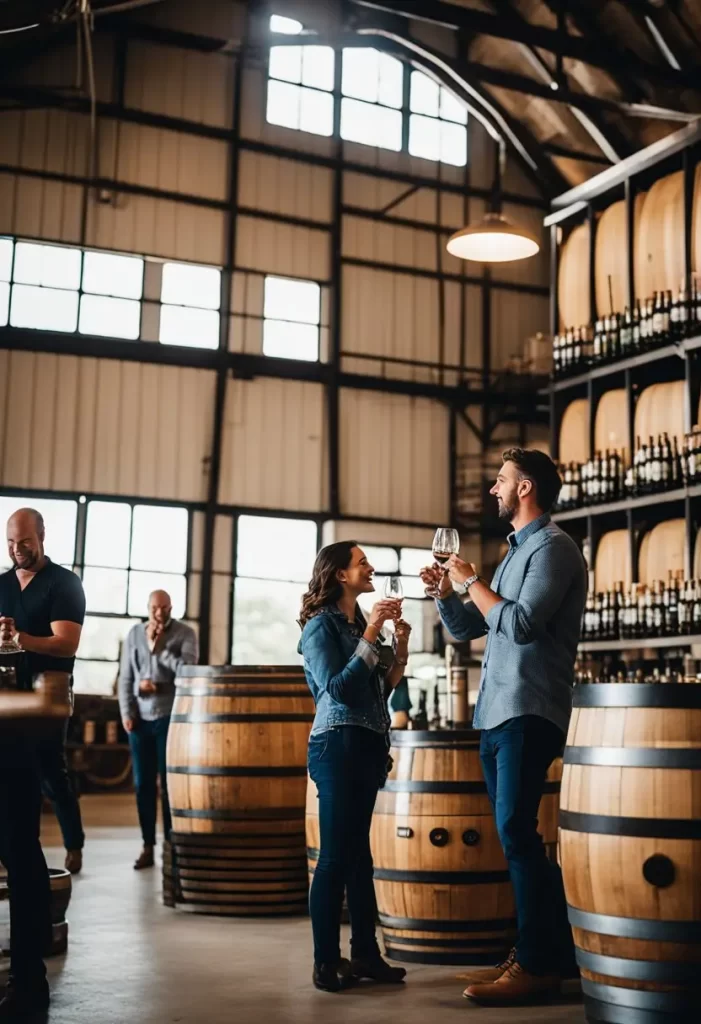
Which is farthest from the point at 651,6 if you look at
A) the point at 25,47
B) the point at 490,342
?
the point at 25,47

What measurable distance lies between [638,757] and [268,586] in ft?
Result: 37.1

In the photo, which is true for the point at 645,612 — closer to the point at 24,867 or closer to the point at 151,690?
the point at 151,690

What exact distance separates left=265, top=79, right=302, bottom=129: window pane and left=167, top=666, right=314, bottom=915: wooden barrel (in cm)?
1108

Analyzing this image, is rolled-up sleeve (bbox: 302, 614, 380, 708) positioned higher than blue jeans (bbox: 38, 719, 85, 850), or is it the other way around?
rolled-up sleeve (bbox: 302, 614, 380, 708)

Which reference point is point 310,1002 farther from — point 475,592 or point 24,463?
point 24,463

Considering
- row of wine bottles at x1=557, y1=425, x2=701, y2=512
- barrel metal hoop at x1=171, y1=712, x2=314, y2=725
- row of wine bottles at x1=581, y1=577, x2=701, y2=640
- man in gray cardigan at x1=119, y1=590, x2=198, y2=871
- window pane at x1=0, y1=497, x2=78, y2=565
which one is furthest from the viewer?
window pane at x1=0, y1=497, x2=78, y2=565

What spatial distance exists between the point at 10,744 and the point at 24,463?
10.5m

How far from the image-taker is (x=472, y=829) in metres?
4.24

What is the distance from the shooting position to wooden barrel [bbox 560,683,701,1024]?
3074mm

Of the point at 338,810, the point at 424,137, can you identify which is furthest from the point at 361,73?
the point at 338,810

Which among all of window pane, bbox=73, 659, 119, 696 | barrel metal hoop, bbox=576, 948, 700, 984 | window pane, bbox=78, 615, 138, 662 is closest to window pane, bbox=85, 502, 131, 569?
window pane, bbox=78, 615, 138, 662

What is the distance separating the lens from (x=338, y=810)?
3863 millimetres

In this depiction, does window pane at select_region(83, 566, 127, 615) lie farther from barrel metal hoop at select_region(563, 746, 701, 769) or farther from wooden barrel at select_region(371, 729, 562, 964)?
barrel metal hoop at select_region(563, 746, 701, 769)

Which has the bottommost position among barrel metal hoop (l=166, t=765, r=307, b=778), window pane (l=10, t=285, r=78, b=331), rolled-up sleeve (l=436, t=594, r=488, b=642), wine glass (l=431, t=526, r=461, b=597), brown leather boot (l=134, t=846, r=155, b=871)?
brown leather boot (l=134, t=846, r=155, b=871)
